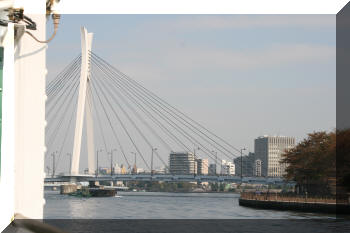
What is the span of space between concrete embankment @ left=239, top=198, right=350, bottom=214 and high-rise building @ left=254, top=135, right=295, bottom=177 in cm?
7569

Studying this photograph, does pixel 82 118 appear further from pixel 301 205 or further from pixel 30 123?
pixel 30 123

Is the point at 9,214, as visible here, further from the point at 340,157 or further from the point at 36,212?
the point at 340,157

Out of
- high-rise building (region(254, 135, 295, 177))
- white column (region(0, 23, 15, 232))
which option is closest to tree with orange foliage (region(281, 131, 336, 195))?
white column (region(0, 23, 15, 232))

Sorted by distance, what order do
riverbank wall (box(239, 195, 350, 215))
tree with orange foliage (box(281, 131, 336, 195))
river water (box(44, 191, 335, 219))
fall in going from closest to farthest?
river water (box(44, 191, 335, 219)) → riverbank wall (box(239, 195, 350, 215)) → tree with orange foliage (box(281, 131, 336, 195))

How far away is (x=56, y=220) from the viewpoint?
76.5 feet

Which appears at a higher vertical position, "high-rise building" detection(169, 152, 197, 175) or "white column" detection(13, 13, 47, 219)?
"white column" detection(13, 13, 47, 219)

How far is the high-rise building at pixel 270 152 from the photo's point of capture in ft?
373

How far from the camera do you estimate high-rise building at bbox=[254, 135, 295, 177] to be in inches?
4476

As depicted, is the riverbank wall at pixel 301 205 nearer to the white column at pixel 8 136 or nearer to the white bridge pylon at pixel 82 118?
the white bridge pylon at pixel 82 118

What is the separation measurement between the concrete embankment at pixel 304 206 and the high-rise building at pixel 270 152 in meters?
75.7

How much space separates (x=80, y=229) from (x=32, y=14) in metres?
16.9

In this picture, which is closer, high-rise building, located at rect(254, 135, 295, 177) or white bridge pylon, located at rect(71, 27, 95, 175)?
white bridge pylon, located at rect(71, 27, 95, 175)

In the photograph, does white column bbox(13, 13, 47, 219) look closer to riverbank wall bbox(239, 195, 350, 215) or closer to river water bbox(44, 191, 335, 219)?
river water bbox(44, 191, 335, 219)

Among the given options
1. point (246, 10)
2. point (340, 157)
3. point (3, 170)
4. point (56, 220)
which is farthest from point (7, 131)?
point (340, 157)
